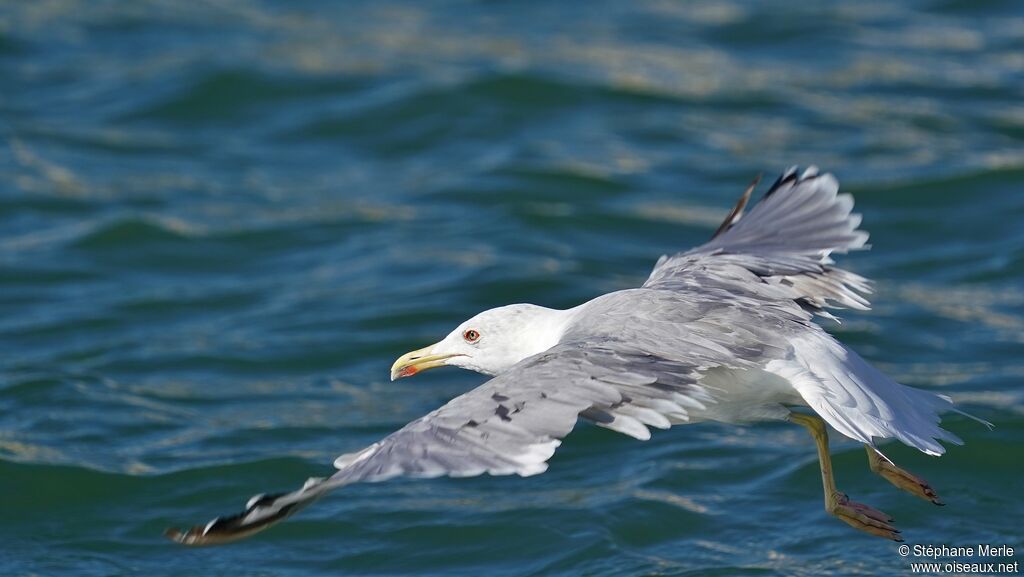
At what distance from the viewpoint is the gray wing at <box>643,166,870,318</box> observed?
6906 millimetres

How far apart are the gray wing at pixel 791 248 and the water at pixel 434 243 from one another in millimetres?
1204

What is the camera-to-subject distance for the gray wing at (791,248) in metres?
6.91

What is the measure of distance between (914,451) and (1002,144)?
4.80 m

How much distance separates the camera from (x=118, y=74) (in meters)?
14.5

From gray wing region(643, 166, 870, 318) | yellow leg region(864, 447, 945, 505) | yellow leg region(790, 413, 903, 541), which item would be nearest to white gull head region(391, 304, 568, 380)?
gray wing region(643, 166, 870, 318)

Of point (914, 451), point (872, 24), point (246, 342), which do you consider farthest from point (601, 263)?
point (872, 24)

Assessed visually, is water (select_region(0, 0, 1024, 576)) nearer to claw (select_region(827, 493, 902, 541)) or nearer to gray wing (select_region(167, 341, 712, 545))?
claw (select_region(827, 493, 902, 541))

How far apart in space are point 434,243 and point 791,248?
14.4ft

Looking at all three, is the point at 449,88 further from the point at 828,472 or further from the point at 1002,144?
the point at 828,472

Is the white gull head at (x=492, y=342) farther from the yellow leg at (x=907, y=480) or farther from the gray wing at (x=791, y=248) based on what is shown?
the yellow leg at (x=907, y=480)

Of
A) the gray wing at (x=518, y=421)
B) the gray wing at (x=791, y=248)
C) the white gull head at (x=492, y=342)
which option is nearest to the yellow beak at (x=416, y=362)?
the white gull head at (x=492, y=342)

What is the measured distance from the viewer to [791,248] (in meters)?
7.32

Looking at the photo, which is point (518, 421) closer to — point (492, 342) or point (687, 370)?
point (687, 370)

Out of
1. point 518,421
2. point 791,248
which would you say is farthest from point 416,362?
point 791,248
